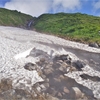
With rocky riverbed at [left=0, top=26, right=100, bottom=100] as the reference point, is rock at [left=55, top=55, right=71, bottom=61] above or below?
above

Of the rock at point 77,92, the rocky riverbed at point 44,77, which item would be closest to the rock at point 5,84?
the rocky riverbed at point 44,77

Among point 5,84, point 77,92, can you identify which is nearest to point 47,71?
point 77,92

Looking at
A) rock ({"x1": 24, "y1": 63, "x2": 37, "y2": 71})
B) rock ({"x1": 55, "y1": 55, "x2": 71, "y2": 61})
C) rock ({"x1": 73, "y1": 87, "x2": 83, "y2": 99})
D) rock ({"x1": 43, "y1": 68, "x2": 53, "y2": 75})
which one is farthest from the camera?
rock ({"x1": 55, "y1": 55, "x2": 71, "y2": 61})

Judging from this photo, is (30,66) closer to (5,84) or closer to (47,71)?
(47,71)

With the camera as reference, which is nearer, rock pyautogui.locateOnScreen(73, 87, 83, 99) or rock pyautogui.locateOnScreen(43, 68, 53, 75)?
rock pyautogui.locateOnScreen(73, 87, 83, 99)

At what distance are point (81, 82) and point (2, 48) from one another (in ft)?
44.4

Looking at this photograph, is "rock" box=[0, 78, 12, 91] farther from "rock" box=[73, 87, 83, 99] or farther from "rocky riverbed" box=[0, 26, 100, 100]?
"rock" box=[73, 87, 83, 99]

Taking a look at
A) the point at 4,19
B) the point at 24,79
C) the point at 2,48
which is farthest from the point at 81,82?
the point at 4,19

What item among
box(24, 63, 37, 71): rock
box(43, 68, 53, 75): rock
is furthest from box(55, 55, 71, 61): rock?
box(24, 63, 37, 71): rock

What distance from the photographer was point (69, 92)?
62.0 ft

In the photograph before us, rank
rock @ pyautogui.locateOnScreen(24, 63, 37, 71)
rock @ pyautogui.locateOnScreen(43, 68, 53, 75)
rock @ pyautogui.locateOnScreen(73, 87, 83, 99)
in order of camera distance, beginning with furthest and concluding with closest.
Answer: rock @ pyautogui.locateOnScreen(43, 68, 53, 75), rock @ pyautogui.locateOnScreen(24, 63, 37, 71), rock @ pyautogui.locateOnScreen(73, 87, 83, 99)

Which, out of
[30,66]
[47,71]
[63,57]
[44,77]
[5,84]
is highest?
[63,57]

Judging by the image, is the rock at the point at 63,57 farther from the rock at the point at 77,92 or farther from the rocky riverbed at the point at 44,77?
the rock at the point at 77,92

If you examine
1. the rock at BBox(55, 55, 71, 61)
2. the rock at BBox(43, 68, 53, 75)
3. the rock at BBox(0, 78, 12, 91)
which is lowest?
the rock at BBox(0, 78, 12, 91)
